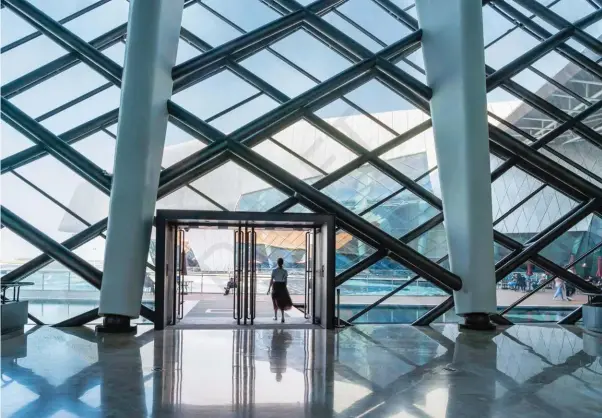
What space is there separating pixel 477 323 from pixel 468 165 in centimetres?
342

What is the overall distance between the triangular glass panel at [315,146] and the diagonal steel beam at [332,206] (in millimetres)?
1292

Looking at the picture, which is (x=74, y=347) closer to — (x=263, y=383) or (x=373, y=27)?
(x=263, y=383)

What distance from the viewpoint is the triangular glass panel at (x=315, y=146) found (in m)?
13.5

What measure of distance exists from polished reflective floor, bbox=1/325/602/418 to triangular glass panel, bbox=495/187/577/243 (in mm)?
4093

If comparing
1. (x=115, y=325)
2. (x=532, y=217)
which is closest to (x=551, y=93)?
(x=532, y=217)

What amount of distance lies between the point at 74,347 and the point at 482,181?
338 inches

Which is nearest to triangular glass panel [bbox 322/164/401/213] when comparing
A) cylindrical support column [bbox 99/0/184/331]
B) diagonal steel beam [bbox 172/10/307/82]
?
diagonal steel beam [bbox 172/10/307/82]

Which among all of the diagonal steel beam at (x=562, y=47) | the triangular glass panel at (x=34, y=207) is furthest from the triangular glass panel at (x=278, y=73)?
the diagonal steel beam at (x=562, y=47)

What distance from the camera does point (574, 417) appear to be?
5.30 meters

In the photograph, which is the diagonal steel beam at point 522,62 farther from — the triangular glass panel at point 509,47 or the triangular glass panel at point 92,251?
the triangular glass panel at point 92,251

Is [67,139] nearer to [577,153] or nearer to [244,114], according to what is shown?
[244,114]

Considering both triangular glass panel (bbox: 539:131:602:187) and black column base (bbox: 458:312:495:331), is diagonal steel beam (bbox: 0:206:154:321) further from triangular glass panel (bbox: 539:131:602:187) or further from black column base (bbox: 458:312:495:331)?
triangular glass panel (bbox: 539:131:602:187)

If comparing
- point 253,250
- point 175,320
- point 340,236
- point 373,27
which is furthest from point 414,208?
point 175,320

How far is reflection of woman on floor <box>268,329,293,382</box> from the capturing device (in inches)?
289
